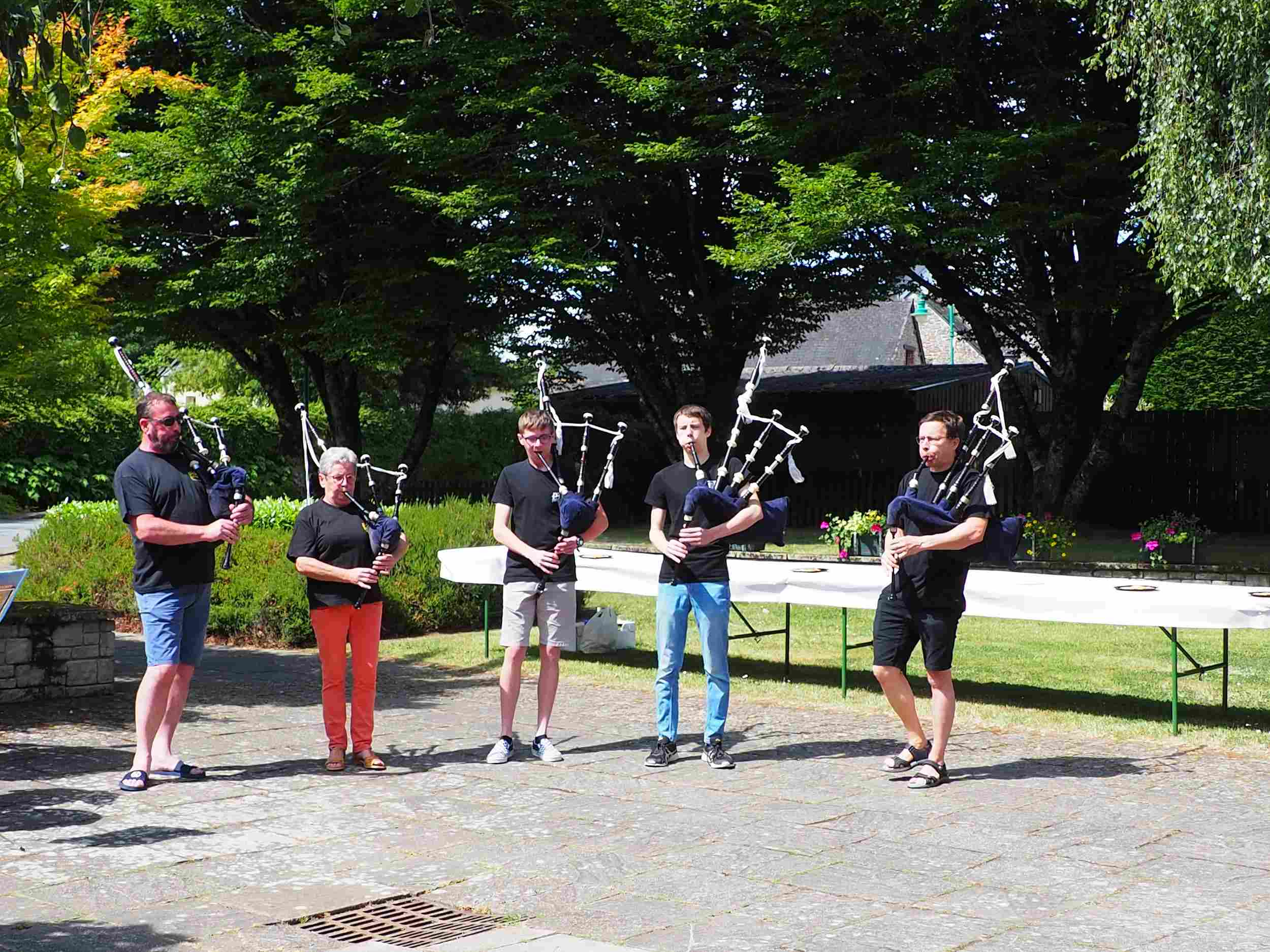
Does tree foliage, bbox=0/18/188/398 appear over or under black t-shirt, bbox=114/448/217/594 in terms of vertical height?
over

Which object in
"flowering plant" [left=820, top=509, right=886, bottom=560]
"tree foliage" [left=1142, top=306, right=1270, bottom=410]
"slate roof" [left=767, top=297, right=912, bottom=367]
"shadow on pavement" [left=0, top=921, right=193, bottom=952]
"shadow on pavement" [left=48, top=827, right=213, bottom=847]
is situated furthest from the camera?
"slate roof" [left=767, top=297, right=912, bottom=367]

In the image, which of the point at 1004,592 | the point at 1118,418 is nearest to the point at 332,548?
the point at 1004,592

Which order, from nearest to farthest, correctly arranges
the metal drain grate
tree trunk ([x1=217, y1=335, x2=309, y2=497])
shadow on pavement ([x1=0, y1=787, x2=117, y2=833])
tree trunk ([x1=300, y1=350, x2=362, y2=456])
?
1. the metal drain grate
2. shadow on pavement ([x1=0, y1=787, x2=117, y2=833])
3. tree trunk ([x1=217, y1=335, x2=309, y2=497])
4. tree trunk ([x1=300, y1=350, x2=362, y2=456])

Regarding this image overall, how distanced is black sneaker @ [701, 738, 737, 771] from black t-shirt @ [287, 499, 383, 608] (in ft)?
6.54

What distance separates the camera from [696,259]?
28.5 m

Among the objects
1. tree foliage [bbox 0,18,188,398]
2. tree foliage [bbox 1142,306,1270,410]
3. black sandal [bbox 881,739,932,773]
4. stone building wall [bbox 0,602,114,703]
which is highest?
tree foliage [bbox 1142,306,1270,410]

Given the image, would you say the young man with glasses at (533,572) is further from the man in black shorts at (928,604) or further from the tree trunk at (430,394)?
the tree trunk at (430,394)

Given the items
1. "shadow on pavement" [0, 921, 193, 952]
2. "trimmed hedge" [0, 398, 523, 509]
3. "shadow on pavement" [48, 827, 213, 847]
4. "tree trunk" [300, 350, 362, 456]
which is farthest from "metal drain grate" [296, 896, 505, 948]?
"tree trunk" [300, 350, 362, 456]

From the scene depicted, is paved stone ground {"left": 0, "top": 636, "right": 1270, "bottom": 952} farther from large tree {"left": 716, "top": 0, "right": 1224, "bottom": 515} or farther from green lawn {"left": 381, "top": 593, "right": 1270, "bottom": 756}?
large tree {"left": 716, "top": 0, "right": 1224, "bottom": 515}

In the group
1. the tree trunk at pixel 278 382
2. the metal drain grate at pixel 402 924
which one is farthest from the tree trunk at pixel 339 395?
the metal drain grate at pixel 402 924

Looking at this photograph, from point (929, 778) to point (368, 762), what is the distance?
293 cm

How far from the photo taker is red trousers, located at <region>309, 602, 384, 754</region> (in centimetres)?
754

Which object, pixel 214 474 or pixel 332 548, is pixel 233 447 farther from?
pixel 332 548

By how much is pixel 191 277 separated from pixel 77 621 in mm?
17852
